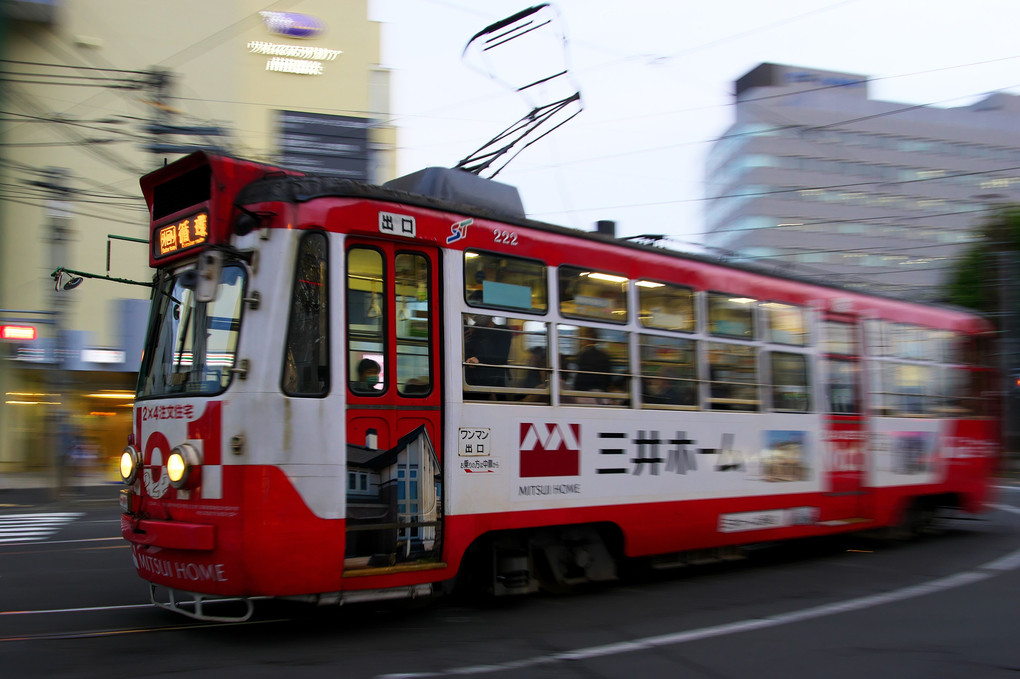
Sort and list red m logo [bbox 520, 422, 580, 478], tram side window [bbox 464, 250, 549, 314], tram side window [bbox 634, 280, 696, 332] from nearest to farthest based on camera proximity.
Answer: tram side window [bbox 464, 250, 549, 314] < red m logo [bbox 520, 422, 580, 478] < tram side window [bbox 634, 280, 696, 332]

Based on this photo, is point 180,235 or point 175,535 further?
point 180,235

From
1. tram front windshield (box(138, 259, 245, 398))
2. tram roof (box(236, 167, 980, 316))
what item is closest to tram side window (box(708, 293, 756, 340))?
tram roof (box(236, 167, 980, 316))

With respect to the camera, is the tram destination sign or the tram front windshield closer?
the tram front windshield

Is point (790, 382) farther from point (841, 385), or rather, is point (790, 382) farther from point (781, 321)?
point (841, 385)

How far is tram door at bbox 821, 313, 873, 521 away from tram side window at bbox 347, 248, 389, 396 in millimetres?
6101

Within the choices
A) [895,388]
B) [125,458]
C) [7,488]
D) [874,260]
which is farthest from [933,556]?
[874,260]

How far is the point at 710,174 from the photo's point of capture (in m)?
72.4

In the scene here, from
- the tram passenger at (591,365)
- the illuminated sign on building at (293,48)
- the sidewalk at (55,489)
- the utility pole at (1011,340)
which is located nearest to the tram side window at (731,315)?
the tram passenger at (591,365)

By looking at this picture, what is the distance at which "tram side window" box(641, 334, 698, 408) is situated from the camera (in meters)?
8.02

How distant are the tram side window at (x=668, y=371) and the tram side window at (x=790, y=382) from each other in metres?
1.44

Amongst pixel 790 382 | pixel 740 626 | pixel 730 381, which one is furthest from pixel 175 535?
pixel 790 382

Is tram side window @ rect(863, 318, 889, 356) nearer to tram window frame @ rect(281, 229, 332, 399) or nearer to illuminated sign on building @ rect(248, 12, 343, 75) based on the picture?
tram window frame @ rect(281, 229, 332, 399)

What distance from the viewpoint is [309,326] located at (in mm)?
5953

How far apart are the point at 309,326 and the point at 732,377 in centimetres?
482
